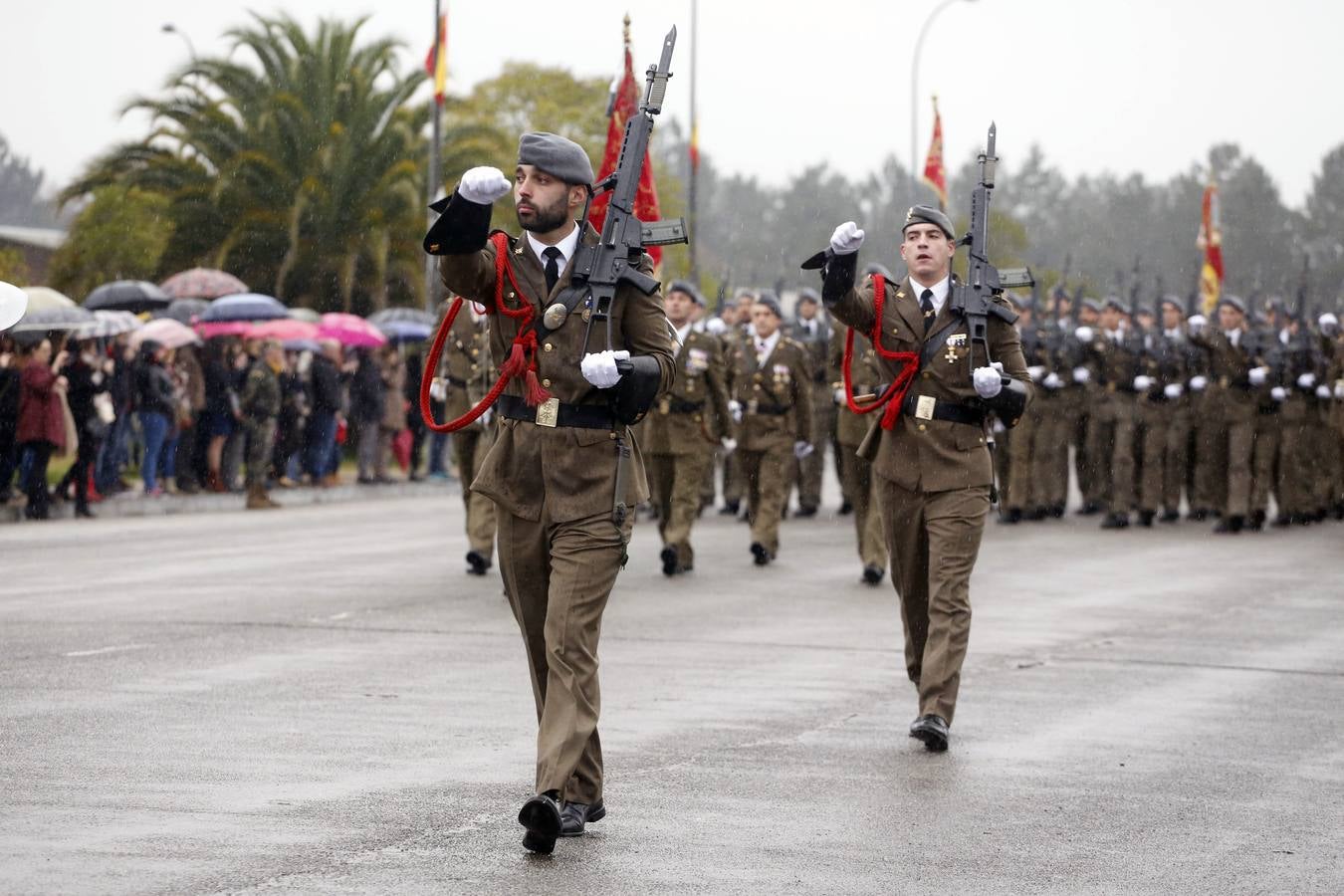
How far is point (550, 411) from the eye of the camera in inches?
268

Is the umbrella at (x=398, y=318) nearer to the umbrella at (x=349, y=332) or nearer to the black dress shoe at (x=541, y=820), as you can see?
the umbrella at (x=349, y=332)

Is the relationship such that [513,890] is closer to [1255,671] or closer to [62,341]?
[1255,671]

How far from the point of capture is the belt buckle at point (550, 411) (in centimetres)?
680

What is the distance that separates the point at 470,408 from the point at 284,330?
11.1 meters

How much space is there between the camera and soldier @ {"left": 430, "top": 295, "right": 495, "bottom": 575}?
14289 millimetres

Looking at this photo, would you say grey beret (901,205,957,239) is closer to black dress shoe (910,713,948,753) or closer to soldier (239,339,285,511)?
black dress shoe (910,713,948,753)

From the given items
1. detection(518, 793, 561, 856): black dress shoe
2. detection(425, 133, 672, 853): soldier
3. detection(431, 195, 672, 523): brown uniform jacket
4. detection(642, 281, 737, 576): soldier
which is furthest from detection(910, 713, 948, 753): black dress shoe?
detection(642, 281, 737, 576): soldier

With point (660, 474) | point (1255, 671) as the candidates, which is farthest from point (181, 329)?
point (1255, 671)

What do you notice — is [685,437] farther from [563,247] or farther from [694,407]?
[563,247]

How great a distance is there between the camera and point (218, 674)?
10289mm

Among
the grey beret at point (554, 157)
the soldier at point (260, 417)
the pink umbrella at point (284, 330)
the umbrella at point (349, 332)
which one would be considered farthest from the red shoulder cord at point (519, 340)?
the umbrella at point (349, 332)

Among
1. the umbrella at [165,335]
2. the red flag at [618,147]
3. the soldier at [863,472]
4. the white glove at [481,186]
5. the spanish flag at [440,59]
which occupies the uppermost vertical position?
the spanish flag at [440,59]

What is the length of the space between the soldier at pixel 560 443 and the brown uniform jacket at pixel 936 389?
2.48 metres

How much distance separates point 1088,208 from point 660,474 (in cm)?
16005
